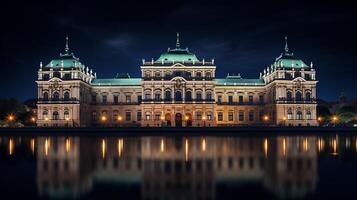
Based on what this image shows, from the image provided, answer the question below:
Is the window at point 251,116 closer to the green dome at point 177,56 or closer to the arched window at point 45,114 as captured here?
the green dome at point 177,56

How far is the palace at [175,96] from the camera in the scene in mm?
80981

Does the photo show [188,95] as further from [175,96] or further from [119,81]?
[119,81]

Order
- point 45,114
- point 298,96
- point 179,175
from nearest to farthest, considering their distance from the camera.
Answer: point 179,175
point 45,114
point 298,96

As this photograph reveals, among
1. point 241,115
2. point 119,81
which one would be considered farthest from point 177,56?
point 241,115

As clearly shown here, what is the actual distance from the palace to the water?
52016mm

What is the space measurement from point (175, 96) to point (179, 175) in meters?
62.3

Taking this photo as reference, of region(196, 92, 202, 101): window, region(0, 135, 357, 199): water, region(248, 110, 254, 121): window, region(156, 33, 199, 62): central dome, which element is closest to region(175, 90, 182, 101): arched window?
region(196, 92, 202, 101): window

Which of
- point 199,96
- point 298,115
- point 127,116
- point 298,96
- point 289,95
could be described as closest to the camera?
point 199,96

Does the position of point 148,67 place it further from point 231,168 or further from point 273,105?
point 231,168

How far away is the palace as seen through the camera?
81.0 m

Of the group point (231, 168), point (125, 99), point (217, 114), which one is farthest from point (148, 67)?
point (231, 168)

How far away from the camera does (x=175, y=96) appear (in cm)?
8200

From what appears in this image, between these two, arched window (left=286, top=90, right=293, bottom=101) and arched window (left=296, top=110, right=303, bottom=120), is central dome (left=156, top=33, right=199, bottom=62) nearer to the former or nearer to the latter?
arched window (left=286, top=90, right=293, bottom=101)

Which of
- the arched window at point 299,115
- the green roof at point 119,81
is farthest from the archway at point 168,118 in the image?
the arched window at point 299,115
